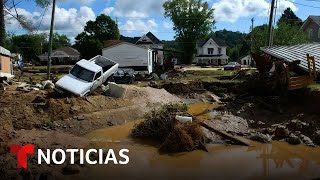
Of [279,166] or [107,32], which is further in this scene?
[107,32]

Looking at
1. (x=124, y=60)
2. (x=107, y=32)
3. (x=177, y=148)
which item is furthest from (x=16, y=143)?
(x=107, y=32)

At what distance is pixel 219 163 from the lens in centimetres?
1349

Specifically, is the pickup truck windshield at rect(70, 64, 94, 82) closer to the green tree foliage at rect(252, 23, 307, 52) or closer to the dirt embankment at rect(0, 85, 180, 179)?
the dirt embankment at rect(0, 85, 180, 179)

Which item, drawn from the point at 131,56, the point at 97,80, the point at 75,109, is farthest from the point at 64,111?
the point at 131,56

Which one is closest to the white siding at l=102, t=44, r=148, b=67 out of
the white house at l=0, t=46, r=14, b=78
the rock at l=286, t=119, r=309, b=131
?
Result: the white house at l=0, t=46, r=14, b=78

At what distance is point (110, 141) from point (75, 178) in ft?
16.3

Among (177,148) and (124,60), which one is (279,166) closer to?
(177,148)

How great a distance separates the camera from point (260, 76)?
24.3 meters

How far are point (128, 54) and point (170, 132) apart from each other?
3101cm

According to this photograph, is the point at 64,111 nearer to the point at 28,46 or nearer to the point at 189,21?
the point at 189,21

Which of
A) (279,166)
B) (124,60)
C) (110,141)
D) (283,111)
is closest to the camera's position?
(279,166)

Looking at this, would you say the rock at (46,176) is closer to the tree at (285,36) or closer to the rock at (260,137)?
the rock at (260,137)

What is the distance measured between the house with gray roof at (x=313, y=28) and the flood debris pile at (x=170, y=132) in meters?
48.1

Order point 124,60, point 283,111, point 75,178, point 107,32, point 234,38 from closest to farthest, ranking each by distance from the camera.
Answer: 1. point 75,178
2. point 283,111
3. point 124,60
4. point 107,32
5. point 234,38
